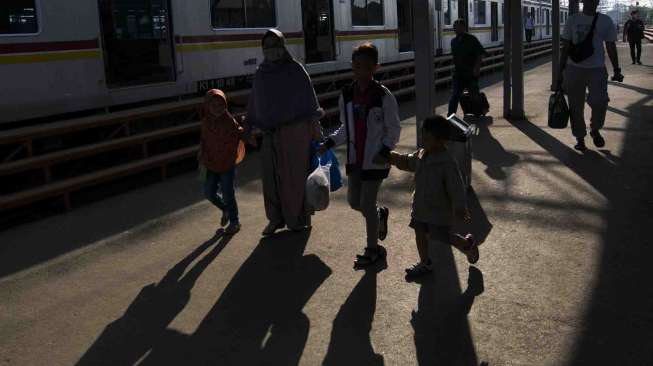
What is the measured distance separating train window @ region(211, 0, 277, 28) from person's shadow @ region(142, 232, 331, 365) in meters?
5.44

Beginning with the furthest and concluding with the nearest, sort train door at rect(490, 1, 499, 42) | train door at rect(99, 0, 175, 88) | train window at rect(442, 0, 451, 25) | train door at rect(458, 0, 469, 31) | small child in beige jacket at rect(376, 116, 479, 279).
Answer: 1. train door at rect(490, 1, 499, 42)
2. train door at rect(458, 0, 469, 31)
3. train window at rect(442, 0, 451, 25)
4. train door at rect(99, 0, 175, 88)
5. small child in beige jacket at rect(376, 116, 479, 279)

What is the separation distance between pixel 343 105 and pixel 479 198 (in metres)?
2.13

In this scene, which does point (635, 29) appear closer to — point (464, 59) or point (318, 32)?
point (318, 32)

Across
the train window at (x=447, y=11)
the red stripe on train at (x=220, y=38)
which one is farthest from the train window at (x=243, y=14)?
the train window at (x=447, y=11)

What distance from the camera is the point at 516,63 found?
37.9ft

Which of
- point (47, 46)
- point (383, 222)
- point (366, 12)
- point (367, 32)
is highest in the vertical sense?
point (366, 12)

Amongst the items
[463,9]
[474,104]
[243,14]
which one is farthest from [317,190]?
[463,9]

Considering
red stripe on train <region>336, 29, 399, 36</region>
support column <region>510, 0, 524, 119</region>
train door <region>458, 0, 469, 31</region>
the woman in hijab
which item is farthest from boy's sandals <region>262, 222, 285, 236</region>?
train door <region>458, 0, 469, 31</region>

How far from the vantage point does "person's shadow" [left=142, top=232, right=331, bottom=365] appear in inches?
140

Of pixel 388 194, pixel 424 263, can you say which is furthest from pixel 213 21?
pixel 424 263

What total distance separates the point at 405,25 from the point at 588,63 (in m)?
10.1

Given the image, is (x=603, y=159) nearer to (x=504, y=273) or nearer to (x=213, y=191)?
(x=504, y=273)

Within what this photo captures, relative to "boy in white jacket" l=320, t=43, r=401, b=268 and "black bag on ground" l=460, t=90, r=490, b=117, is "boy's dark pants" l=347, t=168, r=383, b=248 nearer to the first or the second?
"boy in white jacket" l=320, t=43, r=401, b=268

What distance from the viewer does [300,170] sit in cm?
555
